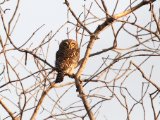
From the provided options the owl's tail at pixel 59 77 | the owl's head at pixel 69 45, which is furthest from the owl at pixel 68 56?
the owl's tail at pixel 59 77

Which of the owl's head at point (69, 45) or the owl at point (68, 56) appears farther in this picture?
the owl's head at point (69, 45)

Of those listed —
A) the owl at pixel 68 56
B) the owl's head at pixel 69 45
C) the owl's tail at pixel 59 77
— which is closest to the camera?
the owl's tail at pixel 59 77

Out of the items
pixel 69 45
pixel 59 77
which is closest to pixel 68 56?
pixel 69 45

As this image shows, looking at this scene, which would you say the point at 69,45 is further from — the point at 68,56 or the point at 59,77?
the point at 59,77

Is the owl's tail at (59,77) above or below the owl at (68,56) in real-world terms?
below

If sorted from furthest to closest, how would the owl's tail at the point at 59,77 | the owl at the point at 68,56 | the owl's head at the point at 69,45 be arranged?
the owl's head at the point at 69,45
the owl at the point at 68,56
the owl's tail at the point at 59,77

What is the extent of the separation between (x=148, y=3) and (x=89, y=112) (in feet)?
3.82

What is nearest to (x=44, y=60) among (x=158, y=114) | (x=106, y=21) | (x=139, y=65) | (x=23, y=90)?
(x=23, y=90)

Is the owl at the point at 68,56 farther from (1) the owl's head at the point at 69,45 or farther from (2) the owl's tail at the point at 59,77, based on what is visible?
(2) the owl's tail at the point at 59,77

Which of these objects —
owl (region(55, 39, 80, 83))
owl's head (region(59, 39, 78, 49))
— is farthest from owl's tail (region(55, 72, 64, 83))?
owl's head (region(59, 39, 78, 49))

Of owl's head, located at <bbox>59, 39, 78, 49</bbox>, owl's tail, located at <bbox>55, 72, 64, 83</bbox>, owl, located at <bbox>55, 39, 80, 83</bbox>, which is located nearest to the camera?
owl's tail, located at <bbox>55, 72, 64, 83</bbox>

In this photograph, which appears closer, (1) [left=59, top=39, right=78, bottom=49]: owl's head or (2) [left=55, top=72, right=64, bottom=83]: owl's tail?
(2) [left=55, top=72, right=64, bottom=83]: owl's tail

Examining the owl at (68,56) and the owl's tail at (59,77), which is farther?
the owl at (68,56)

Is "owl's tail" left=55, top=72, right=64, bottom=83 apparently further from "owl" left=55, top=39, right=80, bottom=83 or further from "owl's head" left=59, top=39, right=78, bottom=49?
"owl's head" left=59, top=39, right=78, bottom=49
